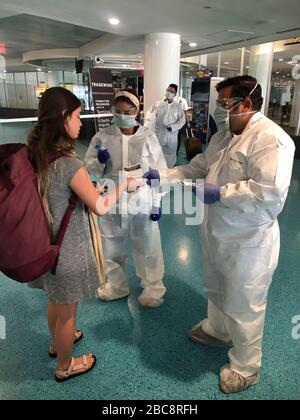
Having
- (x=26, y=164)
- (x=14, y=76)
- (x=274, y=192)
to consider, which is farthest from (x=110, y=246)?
(x=14, y=76)

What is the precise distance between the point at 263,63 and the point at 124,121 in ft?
28.8

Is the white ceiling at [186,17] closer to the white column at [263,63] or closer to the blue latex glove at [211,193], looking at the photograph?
the white column at [263,63]

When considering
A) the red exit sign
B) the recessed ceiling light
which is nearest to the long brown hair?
the recessed ceiling light

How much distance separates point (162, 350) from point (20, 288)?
121 cm

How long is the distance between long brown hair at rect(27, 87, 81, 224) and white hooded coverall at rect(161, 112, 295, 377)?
70 centimetres

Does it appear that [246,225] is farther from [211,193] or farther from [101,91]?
[101,91]

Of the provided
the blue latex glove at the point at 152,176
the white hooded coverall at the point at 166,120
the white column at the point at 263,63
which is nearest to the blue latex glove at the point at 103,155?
the blue latex glove at the point at 152,176

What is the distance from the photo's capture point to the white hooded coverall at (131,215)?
195 centimetres

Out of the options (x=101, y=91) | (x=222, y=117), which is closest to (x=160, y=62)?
(x=101, y=91)

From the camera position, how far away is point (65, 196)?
4.08ft

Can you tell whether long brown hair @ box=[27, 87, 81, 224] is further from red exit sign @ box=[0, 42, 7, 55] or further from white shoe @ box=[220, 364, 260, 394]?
red exit sign @ box=[0, 42, 7, 55]

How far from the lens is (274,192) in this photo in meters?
1.22

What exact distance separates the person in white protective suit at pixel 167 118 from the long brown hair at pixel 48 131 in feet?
12.5
